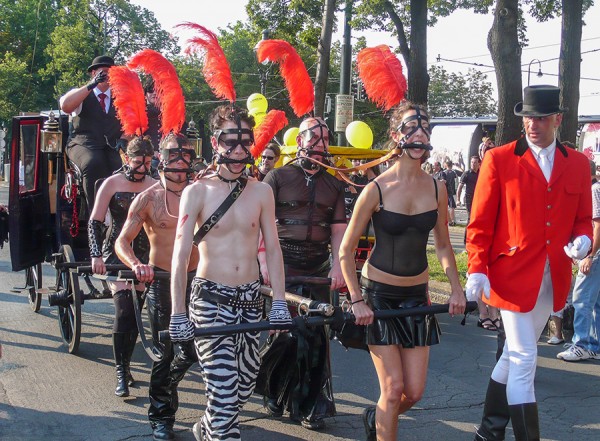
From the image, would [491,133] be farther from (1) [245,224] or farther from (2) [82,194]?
(1) [245,224]

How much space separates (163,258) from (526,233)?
8.61 ft

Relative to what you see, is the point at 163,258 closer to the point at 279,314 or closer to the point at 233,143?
the point at 233,143

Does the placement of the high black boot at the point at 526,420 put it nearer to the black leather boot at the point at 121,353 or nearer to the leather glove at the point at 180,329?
the leather glove at the point at 180,329

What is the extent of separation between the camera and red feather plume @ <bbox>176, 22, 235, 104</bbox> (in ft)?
18.7

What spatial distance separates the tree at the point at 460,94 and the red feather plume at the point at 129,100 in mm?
71261

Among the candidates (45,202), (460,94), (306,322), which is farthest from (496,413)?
(460,94)

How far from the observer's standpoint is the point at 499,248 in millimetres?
4727

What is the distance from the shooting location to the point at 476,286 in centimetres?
451

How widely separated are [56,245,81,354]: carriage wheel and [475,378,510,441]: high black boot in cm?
410

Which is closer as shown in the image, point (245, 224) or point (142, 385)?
point (245, 224)

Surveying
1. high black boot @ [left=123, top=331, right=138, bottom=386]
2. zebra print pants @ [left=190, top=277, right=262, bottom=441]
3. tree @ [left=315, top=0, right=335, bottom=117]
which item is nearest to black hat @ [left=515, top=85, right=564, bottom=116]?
zebra print pants @ [left=190, top=277, right=262, bottom=441]

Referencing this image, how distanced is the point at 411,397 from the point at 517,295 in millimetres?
871

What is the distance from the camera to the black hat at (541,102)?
463cm

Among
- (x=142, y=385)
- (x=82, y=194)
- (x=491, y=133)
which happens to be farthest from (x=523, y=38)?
(x=142, y=385)
